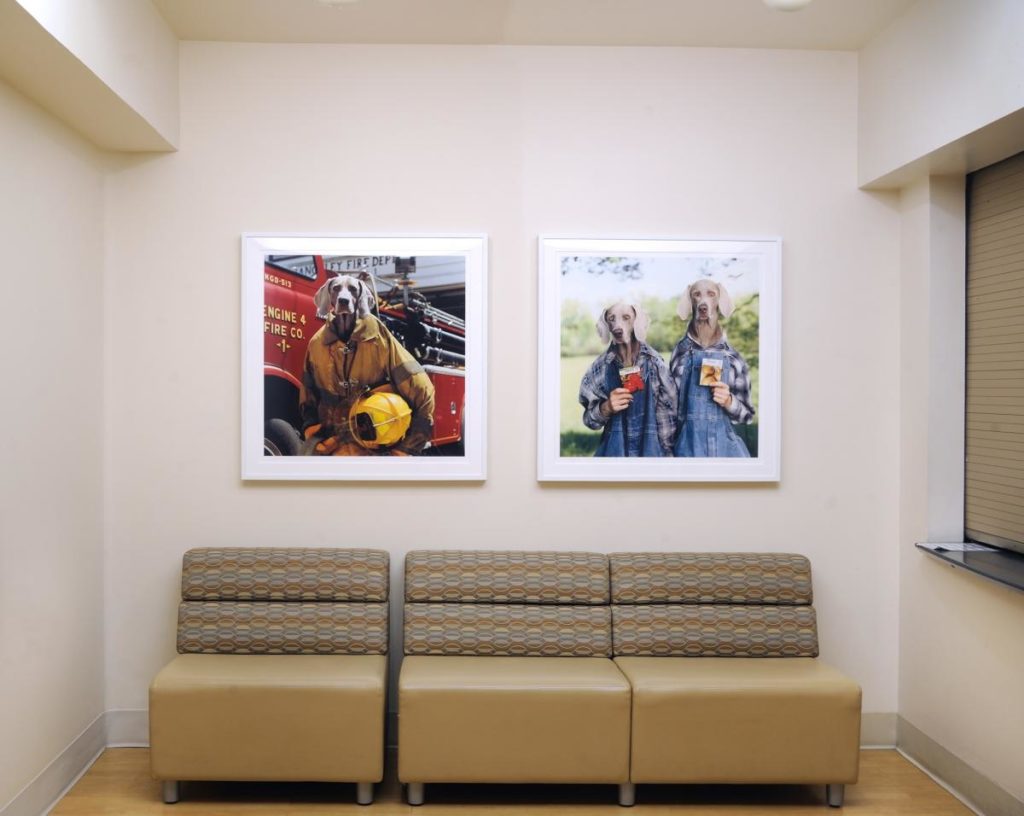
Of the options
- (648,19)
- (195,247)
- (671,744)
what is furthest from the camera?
(195,247)

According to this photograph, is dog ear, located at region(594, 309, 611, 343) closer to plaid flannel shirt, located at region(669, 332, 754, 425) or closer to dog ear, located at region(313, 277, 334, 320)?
plaid flannel shirt, located at region(669, 332, 754, 425)

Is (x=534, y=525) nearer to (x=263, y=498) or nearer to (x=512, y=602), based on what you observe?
(x=512, y=602)

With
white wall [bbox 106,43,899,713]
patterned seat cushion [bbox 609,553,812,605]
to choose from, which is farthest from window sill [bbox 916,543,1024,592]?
patterned seat cushion [bbox 609,553,812,605]

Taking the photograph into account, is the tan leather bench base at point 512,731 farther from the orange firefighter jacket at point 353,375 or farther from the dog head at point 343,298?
the dog head at point 343,298

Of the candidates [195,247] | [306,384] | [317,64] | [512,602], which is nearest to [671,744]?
[512,602]

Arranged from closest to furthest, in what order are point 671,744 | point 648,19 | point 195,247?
1. point 671,744
2. point 648,19
3. point 195,247

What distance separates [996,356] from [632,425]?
4.73ft

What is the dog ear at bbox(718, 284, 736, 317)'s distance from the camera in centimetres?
398

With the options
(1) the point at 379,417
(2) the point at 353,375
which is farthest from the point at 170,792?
(2) the point at 353,375

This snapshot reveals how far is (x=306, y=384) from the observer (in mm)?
3941

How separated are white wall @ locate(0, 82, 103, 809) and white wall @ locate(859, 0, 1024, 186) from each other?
127 inches

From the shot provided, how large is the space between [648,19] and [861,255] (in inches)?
53.8

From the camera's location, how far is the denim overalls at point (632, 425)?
3973mm

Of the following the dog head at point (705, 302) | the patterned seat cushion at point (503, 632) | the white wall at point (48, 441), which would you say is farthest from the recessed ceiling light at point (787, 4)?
the white wall at point (48, 441)
